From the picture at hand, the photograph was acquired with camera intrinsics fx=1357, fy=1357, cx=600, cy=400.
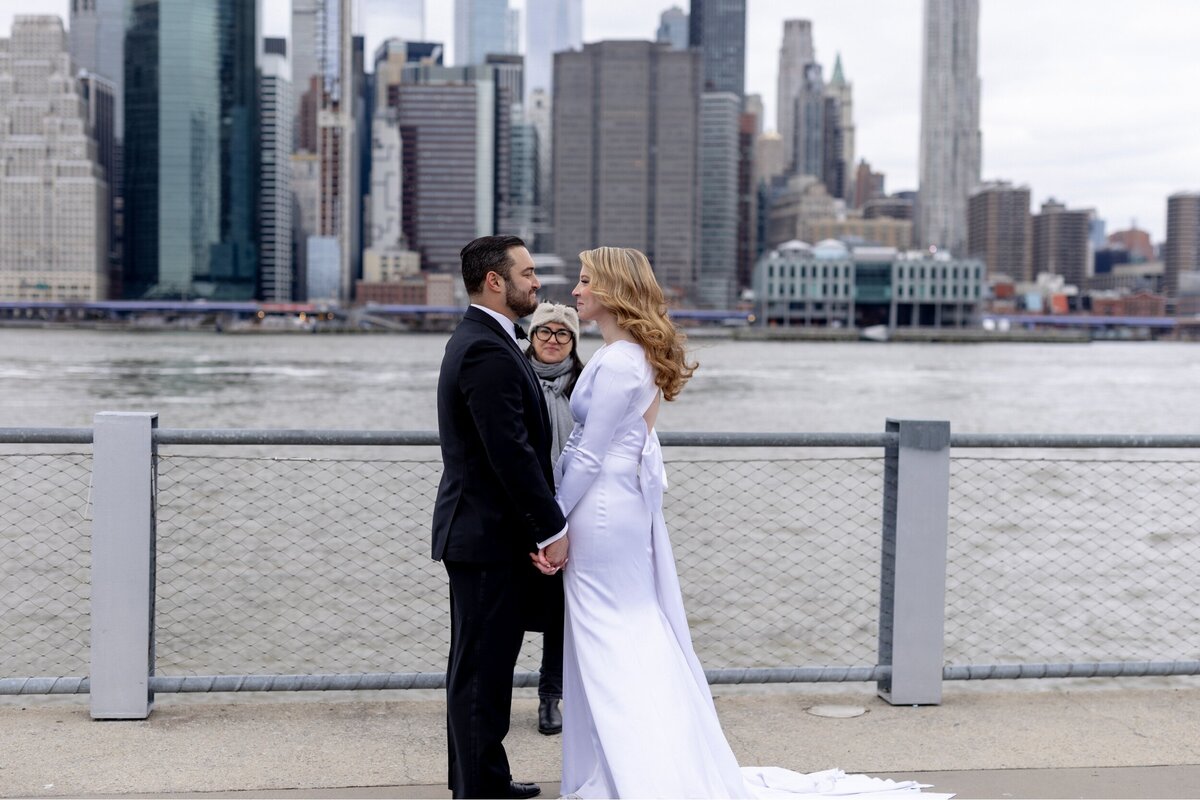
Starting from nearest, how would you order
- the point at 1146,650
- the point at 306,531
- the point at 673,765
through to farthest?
the point at 673,765 → the point at 1146,650 → the point at 306,531

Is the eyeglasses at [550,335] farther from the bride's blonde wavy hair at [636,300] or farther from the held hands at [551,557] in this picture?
the held hands at [551,557]

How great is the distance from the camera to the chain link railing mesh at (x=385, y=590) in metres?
9.30

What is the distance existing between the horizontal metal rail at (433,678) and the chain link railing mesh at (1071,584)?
53.0 inches

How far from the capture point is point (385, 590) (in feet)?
37.7

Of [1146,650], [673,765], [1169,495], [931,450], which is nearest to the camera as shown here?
[673,765]

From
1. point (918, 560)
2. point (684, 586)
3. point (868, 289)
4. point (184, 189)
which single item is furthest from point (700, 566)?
point (184, 189)

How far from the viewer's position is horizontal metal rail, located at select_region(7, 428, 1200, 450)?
16.6 feet

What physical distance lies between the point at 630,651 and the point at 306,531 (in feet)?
36.4

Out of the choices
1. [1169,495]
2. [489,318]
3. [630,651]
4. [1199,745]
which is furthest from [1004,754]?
[1169,495]

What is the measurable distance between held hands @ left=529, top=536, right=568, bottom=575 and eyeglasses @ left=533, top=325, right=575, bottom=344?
→ 1.53 metres

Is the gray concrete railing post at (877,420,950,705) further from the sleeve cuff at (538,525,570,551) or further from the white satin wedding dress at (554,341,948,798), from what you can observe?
the sleeve cuff at (538,525,570,551)

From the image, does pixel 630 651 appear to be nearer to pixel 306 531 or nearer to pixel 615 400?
pixel 615 400

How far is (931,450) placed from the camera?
5.33m

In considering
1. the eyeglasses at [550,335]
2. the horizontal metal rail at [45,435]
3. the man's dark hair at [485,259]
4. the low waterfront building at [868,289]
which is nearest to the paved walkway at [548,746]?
the horizontal metal rail at [45,435]
